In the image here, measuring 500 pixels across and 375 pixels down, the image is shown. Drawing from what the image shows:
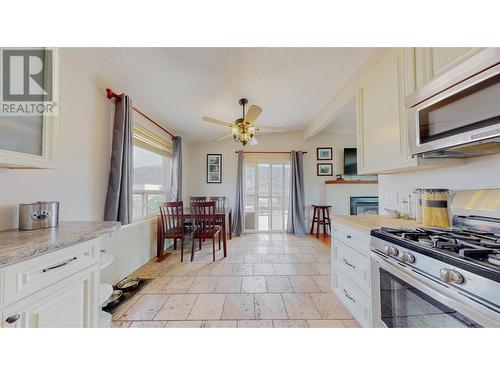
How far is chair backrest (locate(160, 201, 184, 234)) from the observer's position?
297 cm

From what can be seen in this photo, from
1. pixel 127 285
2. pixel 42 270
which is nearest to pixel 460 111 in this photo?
pixel 42 270

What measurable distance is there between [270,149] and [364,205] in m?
2.69

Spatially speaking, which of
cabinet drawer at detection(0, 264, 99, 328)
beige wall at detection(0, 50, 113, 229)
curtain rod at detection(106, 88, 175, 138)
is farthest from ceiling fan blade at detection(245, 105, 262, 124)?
cabinet drawer at detection(0, 264, 99, 328)

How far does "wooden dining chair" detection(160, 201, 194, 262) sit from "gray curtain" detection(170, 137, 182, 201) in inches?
29.1

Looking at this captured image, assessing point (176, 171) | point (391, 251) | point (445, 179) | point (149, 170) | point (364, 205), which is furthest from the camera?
point (364, 205)

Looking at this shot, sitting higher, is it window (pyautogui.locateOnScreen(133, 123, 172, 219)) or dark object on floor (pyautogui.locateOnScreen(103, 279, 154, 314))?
window (pyautogui.locateOnScreen(133, 123, 172, 219))

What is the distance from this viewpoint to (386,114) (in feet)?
5.21

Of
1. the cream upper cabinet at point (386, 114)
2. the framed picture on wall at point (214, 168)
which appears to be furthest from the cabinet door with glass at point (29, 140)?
the framed picture on wall at point (214, 168)

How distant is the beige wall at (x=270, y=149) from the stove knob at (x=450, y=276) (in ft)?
→ 13.9

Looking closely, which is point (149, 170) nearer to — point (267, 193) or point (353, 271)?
point (267, 193)

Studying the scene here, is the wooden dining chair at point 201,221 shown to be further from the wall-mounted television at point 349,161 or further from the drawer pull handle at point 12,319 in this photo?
the wall-mounted television at point 349,161

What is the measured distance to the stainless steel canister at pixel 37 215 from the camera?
1.07m
